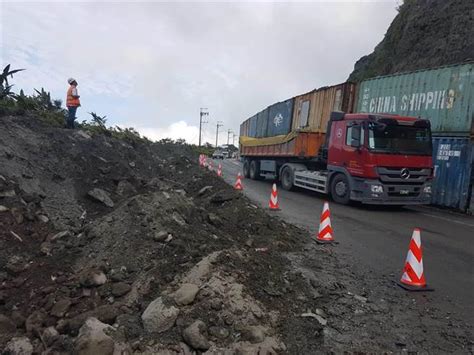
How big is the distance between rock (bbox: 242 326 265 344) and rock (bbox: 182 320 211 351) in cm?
34

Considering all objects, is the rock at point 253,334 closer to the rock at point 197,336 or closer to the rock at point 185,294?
the rock at point 197,336

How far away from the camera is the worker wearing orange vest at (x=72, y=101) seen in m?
12.3

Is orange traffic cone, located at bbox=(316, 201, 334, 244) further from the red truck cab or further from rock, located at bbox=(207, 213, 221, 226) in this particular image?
the red truck cab

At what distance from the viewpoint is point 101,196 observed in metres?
8.38

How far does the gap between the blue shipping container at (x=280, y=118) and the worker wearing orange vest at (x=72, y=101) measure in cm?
923

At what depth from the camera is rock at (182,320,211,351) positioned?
3.62 meters

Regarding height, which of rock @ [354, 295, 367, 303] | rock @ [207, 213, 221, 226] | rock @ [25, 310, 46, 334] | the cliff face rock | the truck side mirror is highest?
the cliff face rock

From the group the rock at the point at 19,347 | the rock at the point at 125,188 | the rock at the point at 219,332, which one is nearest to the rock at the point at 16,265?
the rock at the point at 19,347

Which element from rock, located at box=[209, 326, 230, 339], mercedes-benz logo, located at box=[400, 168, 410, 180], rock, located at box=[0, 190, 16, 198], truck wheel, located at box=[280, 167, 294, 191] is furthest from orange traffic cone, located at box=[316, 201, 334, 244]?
truck wheel, located at box=[280, 167, 294, 191]

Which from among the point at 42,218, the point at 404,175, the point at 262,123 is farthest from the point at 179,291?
→ the point at 262,123

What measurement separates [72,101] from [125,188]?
4.44 meters

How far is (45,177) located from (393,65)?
83.4ft

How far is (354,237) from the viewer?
829 cm

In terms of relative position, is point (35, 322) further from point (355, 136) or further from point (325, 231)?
point (355, 136)
